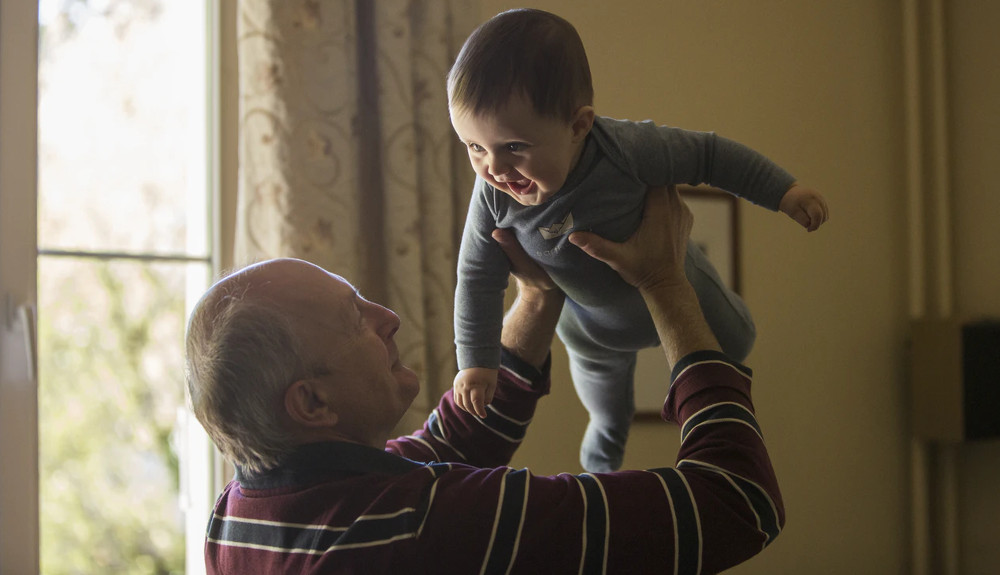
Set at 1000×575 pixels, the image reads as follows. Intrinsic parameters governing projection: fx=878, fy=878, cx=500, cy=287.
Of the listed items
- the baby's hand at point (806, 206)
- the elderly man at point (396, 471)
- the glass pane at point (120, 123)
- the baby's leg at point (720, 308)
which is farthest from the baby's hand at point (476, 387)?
the glass pane at point (120, 123)

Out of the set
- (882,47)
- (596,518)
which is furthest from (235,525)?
(882,47)

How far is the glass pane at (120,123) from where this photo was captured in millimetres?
2297

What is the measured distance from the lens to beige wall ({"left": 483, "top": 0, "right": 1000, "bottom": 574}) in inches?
119

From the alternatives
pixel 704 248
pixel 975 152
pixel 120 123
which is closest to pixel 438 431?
pixel 120 123

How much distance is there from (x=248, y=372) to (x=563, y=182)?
0.49 metres

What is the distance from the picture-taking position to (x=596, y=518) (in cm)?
100

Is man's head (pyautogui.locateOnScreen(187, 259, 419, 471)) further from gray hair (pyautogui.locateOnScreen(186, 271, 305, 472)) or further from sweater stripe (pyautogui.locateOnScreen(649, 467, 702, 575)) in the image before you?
sweater stripe (pyautogui.locateOnScreen(649, 467, 702, 575))

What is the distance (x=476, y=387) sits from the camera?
1.29 meters

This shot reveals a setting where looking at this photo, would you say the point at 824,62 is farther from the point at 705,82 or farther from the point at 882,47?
the point at 705,82

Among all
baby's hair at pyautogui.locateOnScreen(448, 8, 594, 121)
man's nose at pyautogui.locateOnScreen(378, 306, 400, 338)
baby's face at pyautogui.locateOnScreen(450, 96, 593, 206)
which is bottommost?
man's nose at pyautogui.locateOnScreen(378, 306, 400, 338)

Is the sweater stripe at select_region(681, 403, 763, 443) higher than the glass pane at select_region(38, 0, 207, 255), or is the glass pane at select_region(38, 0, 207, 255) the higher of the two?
the glass pane at select_region(38, 0, 207, 255)

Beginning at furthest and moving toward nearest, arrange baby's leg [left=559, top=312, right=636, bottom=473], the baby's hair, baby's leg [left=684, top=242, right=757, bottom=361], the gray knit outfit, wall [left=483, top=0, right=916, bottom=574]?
1. wall [left=483, top=0, right=916, bottom=574]
2. baby's leg [left=559, top=312, right=636, bottom=473]
3. baby's leg [left=684, top=242, right=757, bottom=361]
4. the gray knit outfit
5. the baby's hair

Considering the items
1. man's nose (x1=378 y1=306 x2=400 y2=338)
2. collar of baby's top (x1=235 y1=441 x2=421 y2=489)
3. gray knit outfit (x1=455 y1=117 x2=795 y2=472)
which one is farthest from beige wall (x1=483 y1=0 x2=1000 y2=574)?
collar of baby's top (x1=235 y1=441 x2=421 y2=489)

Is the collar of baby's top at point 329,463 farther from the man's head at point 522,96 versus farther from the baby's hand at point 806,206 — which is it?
the baby's hand at point 806,206
